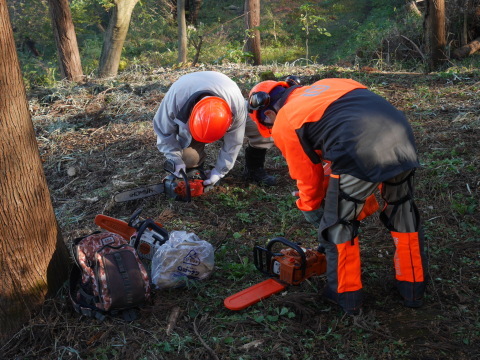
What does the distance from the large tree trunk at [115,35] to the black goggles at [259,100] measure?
8.12 metres

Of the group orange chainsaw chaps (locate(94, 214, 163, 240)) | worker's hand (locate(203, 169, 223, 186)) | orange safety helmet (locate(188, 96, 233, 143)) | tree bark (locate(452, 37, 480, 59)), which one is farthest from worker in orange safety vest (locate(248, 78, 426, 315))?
tree bark (locate(452, 37, 480, 59))

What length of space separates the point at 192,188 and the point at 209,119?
3.02ft

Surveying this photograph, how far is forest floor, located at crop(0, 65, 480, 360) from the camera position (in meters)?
2.63

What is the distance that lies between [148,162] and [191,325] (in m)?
3.23

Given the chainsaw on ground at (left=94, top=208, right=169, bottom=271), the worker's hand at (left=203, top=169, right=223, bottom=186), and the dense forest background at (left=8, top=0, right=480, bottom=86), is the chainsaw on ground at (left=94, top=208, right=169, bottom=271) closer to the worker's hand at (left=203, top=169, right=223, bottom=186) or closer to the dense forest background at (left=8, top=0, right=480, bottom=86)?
the worker's hand at (left=203, top=169, right=223, bottom=186)

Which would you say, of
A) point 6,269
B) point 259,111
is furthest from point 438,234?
point 6,269

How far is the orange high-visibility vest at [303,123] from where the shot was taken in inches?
106

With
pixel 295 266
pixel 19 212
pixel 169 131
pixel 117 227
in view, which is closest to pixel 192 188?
pixel 169 131

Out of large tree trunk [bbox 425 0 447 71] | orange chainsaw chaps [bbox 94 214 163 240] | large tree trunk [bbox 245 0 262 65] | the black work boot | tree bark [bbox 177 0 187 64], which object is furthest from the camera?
tree bark [bbox 177 0 187 64]

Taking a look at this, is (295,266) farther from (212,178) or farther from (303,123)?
(212,178)

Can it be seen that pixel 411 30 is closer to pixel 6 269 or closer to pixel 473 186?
pixel 473 186

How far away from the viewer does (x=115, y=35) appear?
10531 millimetres

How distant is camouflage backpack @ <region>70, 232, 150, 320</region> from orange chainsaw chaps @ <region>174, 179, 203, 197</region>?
147 centimetres

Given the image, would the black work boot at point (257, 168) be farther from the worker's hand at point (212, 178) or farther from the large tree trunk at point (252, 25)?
the large tree trunk at point (252, 25)
